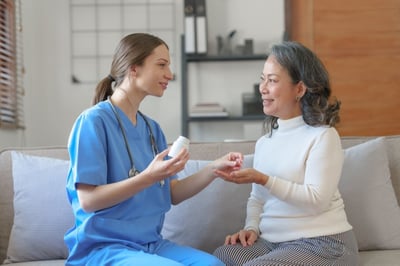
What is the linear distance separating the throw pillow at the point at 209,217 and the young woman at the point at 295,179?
0.12m

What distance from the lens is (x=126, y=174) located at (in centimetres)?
143

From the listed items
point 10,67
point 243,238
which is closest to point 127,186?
point 243,238

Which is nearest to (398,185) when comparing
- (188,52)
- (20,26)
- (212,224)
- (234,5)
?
(212,224)

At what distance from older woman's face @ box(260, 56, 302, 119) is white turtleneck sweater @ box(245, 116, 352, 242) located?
42 mm

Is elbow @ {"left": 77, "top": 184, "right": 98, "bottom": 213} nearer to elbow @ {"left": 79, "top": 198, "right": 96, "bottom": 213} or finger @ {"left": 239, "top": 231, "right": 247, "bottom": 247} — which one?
elbow @ {"left": 79, "top": 198, "right": 96, "bottom": 213}

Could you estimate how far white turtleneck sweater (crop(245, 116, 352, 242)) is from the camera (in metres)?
1.50

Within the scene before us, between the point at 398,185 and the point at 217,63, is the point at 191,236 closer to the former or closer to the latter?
the point at 398,185

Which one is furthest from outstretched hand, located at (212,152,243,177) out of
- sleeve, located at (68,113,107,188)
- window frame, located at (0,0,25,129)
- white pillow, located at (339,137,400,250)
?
window frame, located at (0,0,25,129)

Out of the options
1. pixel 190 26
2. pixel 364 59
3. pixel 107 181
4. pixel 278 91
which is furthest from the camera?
pixel 190 26

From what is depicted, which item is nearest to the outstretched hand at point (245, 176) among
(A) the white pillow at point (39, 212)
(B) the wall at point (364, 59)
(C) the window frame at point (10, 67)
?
(A) the white pillow at point (39, 212)

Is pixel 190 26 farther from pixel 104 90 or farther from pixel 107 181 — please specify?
pixel 107 181

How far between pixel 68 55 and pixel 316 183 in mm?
2635

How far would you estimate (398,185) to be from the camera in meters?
1.94

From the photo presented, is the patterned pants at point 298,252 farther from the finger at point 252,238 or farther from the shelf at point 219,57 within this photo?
the shelf at point 219,57
